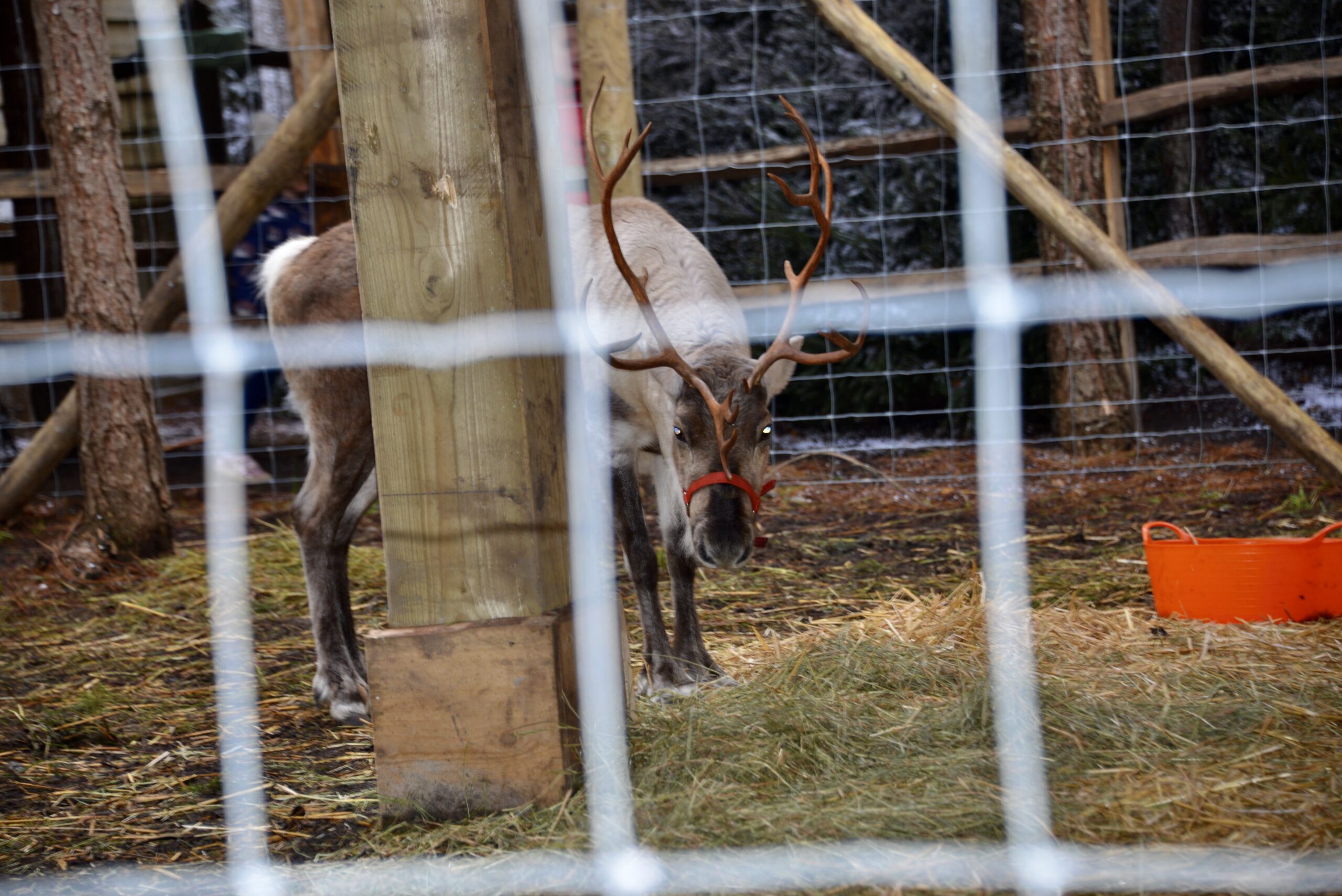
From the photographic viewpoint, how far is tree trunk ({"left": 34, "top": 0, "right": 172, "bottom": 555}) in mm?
4789

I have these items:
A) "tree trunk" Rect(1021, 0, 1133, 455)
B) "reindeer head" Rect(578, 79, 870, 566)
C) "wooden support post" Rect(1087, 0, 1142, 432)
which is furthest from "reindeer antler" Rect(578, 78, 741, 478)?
"wooden support post" Rect(1087, 0, 1142, 432)

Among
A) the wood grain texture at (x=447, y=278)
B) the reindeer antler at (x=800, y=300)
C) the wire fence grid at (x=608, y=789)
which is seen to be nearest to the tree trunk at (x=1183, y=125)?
the wire fence grid at (x=608, y=789)

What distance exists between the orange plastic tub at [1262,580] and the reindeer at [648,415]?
3.75ft

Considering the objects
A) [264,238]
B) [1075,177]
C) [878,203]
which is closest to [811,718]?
[1075,177]

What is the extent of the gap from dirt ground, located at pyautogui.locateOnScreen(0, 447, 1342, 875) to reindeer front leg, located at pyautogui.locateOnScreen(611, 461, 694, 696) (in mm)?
175

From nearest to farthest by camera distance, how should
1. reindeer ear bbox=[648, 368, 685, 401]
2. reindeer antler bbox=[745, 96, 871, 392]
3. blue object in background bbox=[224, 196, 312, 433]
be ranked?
reindeer antler bbox=[745, 96, 871, 392], reindeer ear bbox=[648, 368, 685, 401], blue object in background bbox=[224, 196, 312, 433]

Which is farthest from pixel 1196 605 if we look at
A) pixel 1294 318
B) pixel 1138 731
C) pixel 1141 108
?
pixel 1294 318

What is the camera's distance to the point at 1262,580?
3098 millimetres

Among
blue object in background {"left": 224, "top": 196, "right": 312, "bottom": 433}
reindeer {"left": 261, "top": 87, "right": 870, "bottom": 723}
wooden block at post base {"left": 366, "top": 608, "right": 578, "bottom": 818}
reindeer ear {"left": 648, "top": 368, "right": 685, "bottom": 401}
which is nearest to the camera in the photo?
wooden block at post base {"left": 366, "top": 608, "right": 578, "bottom": 818}

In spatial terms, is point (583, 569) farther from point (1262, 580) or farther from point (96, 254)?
point (96, 254)

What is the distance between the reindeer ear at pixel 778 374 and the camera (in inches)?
126

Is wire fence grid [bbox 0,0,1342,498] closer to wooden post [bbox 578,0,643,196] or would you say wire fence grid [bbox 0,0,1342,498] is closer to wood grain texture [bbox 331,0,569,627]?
wooden post [bbox 578,0,643,196]

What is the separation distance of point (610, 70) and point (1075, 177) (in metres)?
2.65

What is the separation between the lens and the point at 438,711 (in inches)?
79.2
